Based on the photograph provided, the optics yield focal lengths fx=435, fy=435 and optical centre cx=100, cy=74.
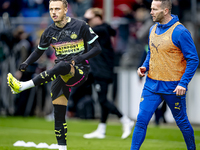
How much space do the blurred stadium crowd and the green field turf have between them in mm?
812

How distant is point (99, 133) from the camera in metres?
8.88

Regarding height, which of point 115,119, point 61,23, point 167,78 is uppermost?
point 61,23

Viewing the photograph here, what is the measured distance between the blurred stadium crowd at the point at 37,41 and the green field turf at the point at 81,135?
0.81 meters

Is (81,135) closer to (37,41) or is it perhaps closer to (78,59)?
(78,59)

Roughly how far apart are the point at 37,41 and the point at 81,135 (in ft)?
17.6

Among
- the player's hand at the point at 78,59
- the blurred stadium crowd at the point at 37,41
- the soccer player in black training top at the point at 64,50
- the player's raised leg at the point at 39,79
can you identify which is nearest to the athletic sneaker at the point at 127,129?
the soccer player in black training top at the point at 64,50

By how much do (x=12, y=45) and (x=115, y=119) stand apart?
404cm

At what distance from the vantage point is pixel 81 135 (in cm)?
930

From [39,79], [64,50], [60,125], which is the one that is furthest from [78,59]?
[60,125]

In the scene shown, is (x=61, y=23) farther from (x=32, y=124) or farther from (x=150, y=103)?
(x=32, y=124)

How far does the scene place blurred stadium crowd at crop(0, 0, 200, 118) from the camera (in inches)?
Result: 504

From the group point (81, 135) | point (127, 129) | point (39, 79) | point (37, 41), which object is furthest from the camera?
point (37, 41)

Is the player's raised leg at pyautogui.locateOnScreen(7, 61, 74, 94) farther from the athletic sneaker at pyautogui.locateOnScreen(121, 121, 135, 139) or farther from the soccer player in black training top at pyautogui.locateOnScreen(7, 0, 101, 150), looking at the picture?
the athletic sneaker at pyautogui.locateOnScreen(121, 121, 135, 139)

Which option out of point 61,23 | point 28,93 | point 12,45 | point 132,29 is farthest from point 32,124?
point 61,23
